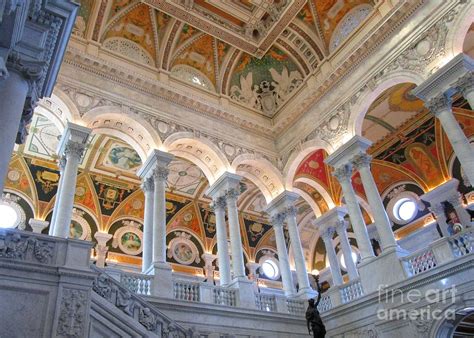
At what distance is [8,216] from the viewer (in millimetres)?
16297

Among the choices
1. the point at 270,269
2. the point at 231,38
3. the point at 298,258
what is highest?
the point at 231,38

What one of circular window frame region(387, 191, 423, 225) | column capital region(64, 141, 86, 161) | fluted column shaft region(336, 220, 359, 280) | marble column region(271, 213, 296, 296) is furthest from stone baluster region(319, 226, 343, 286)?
column capital region(64, 141, 86, 161)

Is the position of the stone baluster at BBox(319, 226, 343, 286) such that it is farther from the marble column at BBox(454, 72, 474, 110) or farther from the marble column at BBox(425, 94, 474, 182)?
the marble column at BBox(454, 72, 474, 110)

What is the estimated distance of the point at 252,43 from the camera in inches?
671

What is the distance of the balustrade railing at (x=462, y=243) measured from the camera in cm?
996

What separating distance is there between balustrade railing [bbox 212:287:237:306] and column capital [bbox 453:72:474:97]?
8.04 meters

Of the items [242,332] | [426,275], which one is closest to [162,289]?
[242,332]

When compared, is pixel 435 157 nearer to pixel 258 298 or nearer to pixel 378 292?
pixel 378 292

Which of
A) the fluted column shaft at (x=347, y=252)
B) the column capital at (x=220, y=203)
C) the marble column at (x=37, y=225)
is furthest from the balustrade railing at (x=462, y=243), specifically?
the marble column at (x=37, y=225)

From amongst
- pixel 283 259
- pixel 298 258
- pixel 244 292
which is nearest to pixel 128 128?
pixel 244 292

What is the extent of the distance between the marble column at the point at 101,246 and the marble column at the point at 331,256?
28.7ft

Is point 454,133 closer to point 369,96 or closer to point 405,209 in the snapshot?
point 369,96

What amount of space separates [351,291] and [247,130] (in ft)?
23.0

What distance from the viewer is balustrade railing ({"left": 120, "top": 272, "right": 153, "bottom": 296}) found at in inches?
432
